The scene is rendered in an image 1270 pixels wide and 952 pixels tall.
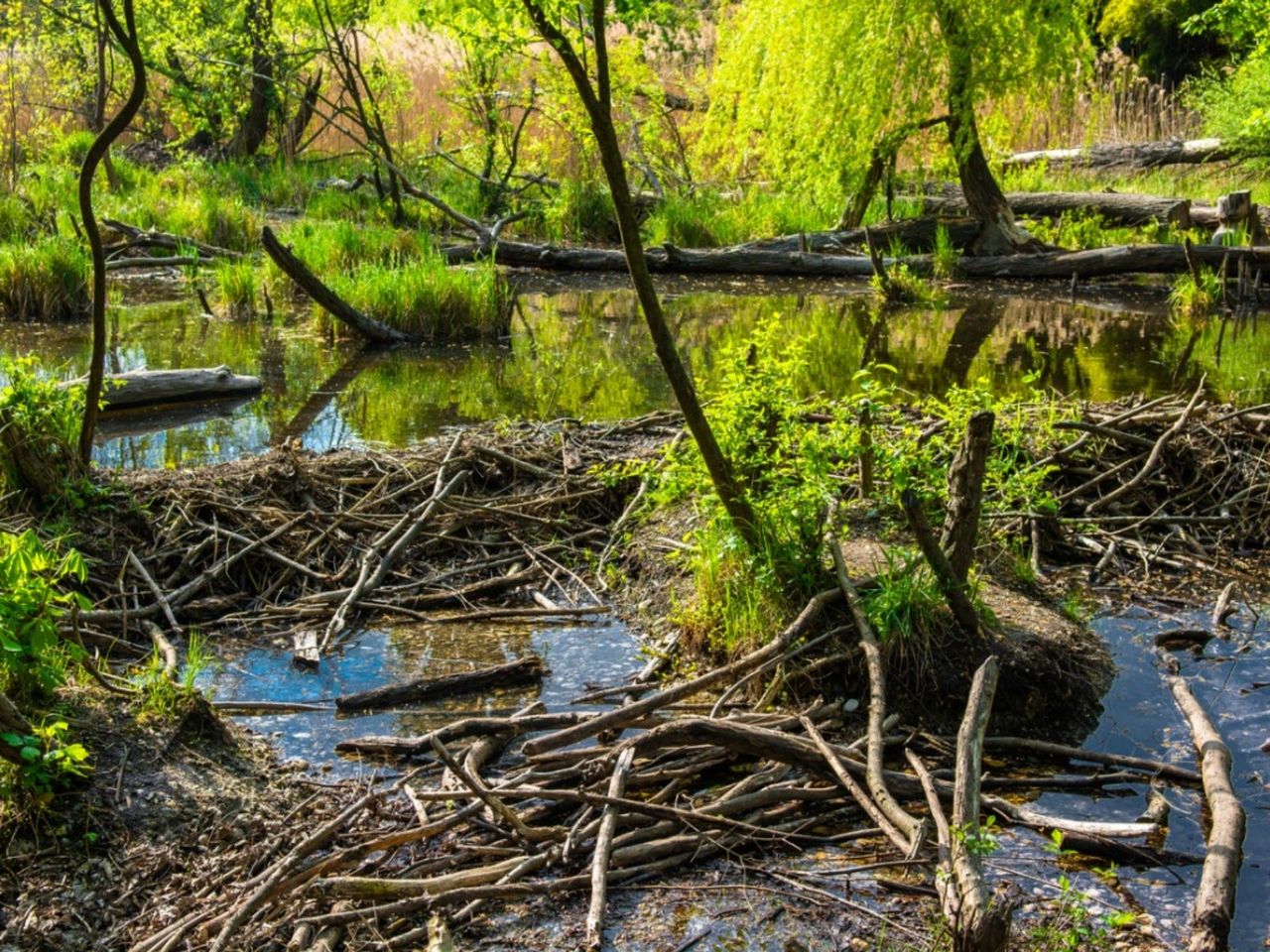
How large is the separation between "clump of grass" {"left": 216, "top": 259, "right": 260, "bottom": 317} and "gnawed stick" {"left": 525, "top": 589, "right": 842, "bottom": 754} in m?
10.9

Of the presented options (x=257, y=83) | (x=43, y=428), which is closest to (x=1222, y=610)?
(x=43, y=428)

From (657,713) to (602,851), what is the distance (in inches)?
50.0

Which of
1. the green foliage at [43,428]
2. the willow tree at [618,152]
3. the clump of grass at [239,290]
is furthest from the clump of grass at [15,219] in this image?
the willow tree at [618,152]

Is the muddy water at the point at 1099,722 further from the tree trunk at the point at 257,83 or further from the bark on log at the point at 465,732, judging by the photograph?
the tree trunk at the point at 257,83

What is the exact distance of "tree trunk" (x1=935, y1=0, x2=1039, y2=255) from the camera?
16.8 m

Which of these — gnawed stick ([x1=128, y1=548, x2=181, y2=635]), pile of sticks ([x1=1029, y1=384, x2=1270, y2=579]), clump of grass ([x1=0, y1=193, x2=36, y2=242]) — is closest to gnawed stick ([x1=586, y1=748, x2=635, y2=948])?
gnawed stick ([x1=128, y1=548, x2=181, y2=635])

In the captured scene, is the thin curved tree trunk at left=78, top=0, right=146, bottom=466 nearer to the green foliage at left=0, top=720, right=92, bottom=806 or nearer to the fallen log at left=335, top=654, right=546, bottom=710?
the fallen log at left=335, top=654, right=546, bottom=710

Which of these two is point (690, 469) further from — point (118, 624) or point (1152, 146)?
point (1152, 146)

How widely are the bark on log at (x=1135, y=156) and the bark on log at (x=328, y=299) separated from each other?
13.8 metres

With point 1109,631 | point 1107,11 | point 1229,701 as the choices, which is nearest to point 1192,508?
point 1109,631

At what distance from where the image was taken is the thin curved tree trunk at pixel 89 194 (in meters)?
5.91

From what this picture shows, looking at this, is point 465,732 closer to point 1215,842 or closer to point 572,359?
point 1215,842

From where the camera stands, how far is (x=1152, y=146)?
2389 centimetres

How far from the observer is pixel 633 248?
5027 millimetres
